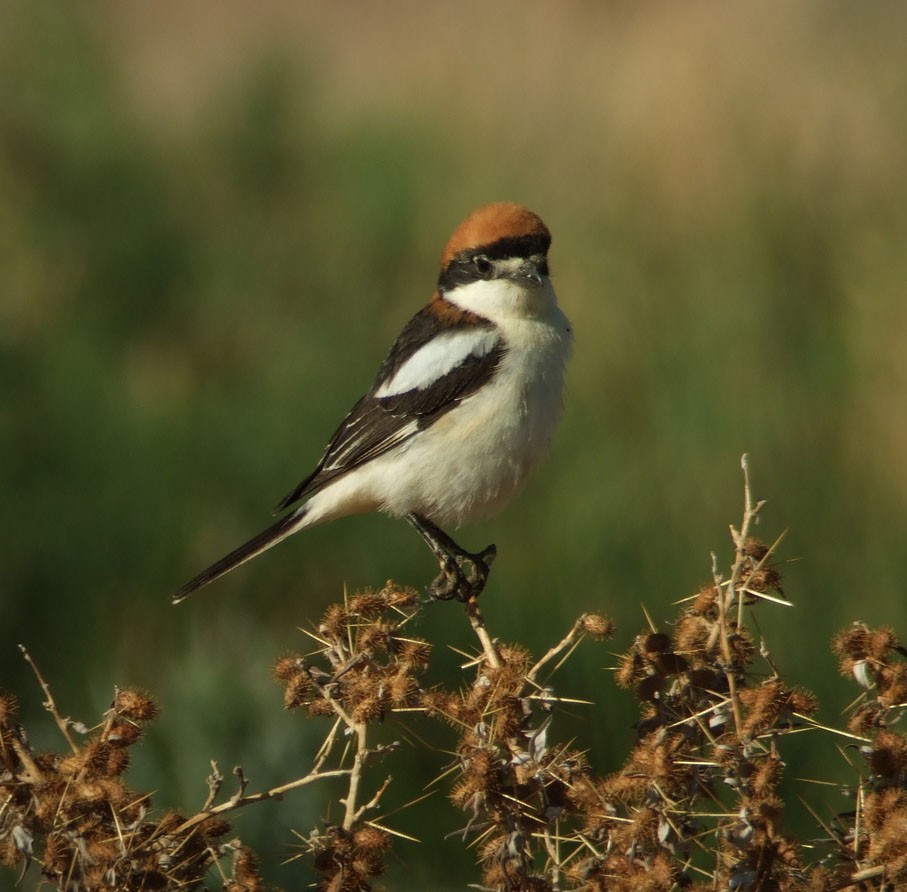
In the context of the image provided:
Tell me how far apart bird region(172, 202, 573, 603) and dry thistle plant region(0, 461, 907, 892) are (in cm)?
161

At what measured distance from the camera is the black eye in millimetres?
3971

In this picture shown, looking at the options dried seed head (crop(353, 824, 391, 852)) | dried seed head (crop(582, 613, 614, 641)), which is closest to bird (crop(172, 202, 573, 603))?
dried seed head (crop(582, 613, 614, 641))

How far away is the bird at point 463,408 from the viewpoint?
380cm

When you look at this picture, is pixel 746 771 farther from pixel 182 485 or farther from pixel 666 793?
pixel 182 485

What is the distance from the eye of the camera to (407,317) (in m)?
7.66

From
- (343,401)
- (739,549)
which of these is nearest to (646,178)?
(343,401)

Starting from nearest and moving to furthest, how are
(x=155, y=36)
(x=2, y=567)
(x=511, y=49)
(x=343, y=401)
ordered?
(x=2, y=567)
(x=343, y=401)
(x=511, y=49)
(x=155, y=36)

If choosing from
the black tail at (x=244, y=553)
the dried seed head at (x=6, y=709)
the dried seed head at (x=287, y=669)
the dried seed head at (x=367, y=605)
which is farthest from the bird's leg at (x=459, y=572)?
the dried seed head at (x=6, y=709)

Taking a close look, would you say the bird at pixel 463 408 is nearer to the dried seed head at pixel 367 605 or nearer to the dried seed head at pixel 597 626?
the dried seed head at pixel 367 605

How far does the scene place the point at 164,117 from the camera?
9.80 m

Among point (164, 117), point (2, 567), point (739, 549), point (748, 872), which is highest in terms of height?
point (164, 117)

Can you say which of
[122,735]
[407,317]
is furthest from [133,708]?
[407,317]

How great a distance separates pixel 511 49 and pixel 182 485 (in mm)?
4655

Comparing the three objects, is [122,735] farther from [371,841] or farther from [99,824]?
[371,841]
